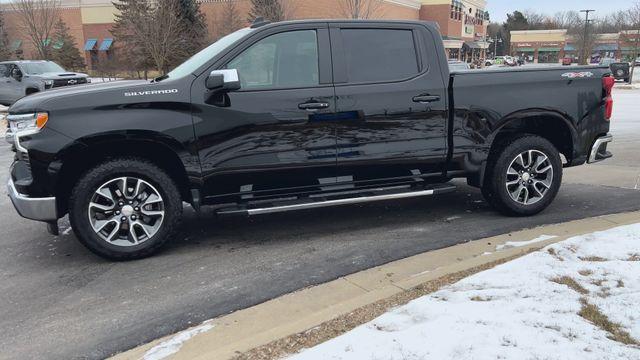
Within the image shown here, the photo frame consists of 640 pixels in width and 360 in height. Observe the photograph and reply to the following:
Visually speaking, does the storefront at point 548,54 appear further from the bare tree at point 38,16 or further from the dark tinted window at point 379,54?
the dark tinted window at point 379,54

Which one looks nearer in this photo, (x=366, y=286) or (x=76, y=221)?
(x=366, y=286)

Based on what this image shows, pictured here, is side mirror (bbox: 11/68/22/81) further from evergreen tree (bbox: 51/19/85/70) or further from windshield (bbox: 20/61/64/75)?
evergreen tree (bbox: 51/19/85/70)

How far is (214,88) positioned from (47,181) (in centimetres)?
154

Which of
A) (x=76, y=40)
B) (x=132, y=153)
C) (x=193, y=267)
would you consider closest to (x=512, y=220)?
(x=193, y=267)

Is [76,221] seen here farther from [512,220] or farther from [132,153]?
[512,220]

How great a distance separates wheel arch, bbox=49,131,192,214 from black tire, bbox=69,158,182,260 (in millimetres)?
113

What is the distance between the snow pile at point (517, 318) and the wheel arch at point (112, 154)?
7.97 ft

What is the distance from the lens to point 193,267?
182 inches

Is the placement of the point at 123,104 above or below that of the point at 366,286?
above

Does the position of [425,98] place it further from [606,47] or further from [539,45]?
[539,45]

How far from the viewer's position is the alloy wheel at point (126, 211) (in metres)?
4.57

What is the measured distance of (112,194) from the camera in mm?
4605

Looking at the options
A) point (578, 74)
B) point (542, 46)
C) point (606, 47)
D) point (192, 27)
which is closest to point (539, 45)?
point (542, 46)

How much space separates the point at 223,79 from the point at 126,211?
4.53 ft
